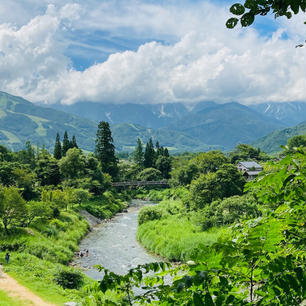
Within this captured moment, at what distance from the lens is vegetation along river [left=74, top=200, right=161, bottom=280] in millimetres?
24672

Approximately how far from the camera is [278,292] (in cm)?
228

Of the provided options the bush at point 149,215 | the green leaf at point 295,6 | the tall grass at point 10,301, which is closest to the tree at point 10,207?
the tall grass at point 10,301

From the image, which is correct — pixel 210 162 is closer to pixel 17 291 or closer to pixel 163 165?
pixel 163 165

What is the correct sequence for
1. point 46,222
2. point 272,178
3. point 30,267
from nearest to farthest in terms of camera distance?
point 272,178 → point 30,267 → point 46,222

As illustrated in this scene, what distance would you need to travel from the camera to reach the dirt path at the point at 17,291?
15309 millimetres

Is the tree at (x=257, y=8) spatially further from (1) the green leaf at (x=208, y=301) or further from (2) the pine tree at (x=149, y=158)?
(2) the pine tree at (x=149, y=158)

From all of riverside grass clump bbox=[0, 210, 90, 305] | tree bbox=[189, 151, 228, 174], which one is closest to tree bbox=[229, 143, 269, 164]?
tree bbox=[189, 151, 228, 174]

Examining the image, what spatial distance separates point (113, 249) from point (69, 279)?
1048 cm

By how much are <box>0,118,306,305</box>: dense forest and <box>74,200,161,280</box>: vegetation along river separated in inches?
48.6

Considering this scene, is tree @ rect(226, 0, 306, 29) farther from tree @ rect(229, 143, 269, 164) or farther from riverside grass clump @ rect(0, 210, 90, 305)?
tree @ rect(229, 143, 269, 164)

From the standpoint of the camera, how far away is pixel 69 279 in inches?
754

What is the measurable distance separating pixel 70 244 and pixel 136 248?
22.0ft

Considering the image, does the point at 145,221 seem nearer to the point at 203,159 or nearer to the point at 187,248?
the point at 187,248

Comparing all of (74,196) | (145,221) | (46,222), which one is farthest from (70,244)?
(74,196)
